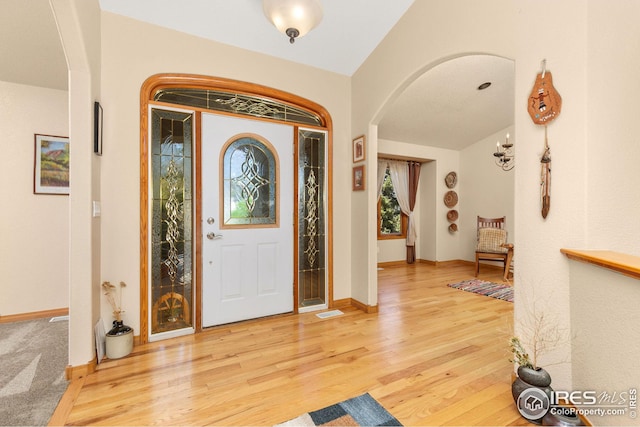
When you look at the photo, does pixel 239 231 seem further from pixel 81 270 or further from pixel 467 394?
pixel 467 394

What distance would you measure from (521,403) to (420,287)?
9.10 ft

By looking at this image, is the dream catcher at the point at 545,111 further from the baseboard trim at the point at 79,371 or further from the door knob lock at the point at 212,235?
the baseboard trim at the point at 79,371

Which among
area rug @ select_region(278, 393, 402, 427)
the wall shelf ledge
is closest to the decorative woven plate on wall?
the wall shelf ledge

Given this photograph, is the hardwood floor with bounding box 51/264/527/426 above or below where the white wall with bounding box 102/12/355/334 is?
below

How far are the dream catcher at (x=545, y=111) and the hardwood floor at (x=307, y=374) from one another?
125cm

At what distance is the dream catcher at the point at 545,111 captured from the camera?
161 cm

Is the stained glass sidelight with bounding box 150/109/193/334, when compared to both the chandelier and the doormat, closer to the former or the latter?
the doormat

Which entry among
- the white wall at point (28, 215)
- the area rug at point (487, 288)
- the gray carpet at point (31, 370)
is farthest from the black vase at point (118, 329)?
the area rug at point (487, 288)

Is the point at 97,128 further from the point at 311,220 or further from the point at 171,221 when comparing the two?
the point at 311,220

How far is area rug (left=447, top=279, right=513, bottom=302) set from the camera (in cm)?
387

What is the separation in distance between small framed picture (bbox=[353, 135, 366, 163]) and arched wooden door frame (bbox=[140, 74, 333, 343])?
0.29m

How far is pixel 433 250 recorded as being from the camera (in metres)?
6.13

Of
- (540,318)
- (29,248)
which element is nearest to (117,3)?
(29,248)

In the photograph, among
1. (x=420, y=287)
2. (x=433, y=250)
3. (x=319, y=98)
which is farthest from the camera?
(x=433, y=250)
